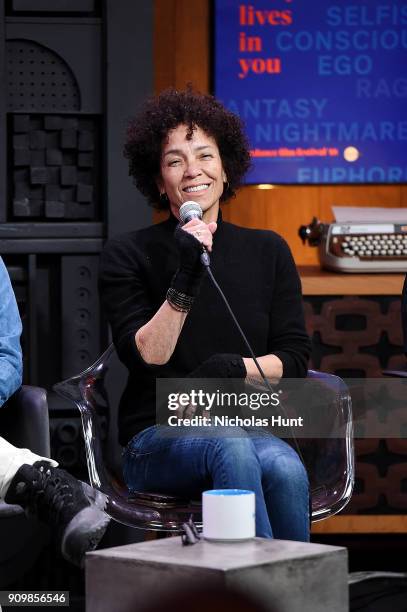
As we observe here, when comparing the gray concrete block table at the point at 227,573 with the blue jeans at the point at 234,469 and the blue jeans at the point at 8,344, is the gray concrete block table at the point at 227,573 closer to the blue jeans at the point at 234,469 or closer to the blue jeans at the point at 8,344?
the blue jeans at the point at 234,469

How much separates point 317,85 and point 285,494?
2119mm

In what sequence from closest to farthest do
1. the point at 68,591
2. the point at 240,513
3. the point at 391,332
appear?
the point at 240,513
the point at 68,591
the point at 391,332

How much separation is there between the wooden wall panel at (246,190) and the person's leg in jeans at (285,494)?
181 cm

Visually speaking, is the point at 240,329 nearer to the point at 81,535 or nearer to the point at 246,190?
the point at 81,535

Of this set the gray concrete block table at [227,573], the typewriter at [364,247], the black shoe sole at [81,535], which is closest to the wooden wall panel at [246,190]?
the typewriter at [364,247]

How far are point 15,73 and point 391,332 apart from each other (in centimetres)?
145

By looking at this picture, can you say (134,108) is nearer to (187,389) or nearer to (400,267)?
(400,267)

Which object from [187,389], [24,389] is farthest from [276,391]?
[24,389]

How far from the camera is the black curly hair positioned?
2613mm

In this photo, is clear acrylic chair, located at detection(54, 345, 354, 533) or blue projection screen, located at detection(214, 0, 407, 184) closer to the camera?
clear acrylic chair, located at detection(54, 345, 354, 533)

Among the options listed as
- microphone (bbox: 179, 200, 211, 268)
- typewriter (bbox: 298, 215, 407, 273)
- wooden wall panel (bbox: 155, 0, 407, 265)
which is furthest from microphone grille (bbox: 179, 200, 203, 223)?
wooden wall panel (bbox: 155, 0, 407, 265)

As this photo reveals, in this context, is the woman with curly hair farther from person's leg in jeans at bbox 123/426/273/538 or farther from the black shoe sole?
the black shoe sole

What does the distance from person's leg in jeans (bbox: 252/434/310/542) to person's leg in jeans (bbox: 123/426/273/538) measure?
0.03 metres

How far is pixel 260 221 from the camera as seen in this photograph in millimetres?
3973
